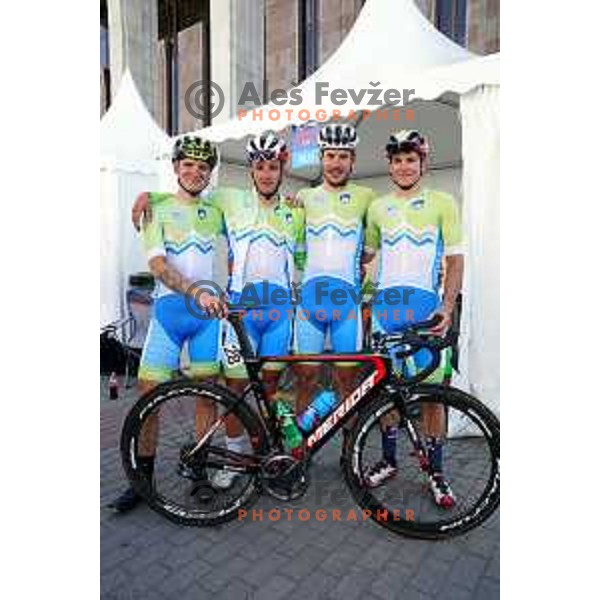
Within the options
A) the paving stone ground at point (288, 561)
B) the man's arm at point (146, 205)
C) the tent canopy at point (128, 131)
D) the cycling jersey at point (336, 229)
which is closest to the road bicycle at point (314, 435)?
the paving stone ground at point (288, 561)

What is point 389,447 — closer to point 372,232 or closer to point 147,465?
point 372,232

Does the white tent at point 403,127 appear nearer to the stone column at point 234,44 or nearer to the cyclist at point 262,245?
the cyclist at point 262,245

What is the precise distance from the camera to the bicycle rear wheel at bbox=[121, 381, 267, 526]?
9.42 feet

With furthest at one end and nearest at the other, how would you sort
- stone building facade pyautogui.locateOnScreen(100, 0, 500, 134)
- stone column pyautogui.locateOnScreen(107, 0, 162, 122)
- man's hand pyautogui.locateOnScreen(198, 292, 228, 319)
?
stone column pyautogui.locateOnScreen(107, 0, 162, 122)
stone building facade pyautogui.locateOnScreen(100, 0, 500, 134)
man's hand pyautogui.locateOnScreen(198, 292, 228, 319)

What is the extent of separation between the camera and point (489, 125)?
3.82 meters

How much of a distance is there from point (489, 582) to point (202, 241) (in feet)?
7.72

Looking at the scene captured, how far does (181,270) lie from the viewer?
324 centimetres

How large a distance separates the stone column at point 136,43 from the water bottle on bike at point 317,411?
36.3 feet

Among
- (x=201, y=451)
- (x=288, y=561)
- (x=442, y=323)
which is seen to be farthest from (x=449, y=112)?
(x=288, y=561)

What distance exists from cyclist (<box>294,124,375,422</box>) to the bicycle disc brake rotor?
0.76m

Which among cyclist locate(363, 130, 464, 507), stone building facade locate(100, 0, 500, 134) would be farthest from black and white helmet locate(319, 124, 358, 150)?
stone building facade locate(100, 0, 500, 134)

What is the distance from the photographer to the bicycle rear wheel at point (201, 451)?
2.87 m

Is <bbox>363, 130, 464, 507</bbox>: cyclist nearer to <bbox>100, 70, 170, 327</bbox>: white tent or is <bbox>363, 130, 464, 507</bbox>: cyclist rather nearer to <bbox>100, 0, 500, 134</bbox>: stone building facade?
<bbox>100, 70, 170, 327</bbox>: white tent
